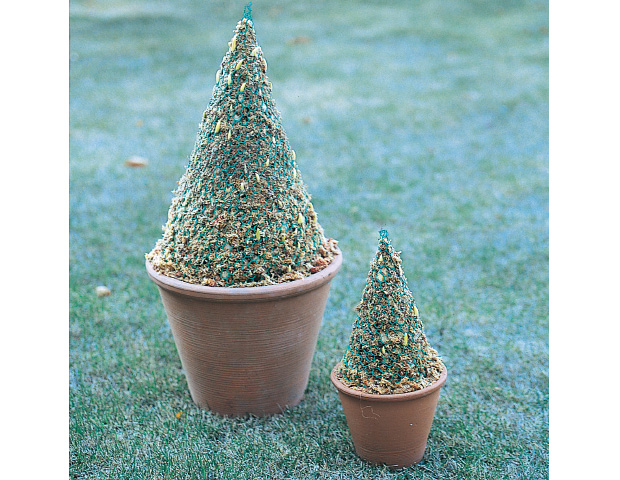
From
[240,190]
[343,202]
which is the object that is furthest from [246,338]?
[343,202]

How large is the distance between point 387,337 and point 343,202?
4016 mm

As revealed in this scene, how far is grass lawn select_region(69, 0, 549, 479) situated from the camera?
3395mm

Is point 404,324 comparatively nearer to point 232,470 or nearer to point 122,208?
point 232,470

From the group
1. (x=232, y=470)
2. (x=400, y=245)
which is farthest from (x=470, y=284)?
(x=232, y=470)

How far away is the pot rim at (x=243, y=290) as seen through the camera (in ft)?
10.5

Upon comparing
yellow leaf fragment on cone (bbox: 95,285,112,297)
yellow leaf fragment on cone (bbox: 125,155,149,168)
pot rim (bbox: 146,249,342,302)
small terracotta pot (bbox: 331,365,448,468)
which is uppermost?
yellow leaf fragment on cone (bbox: 125,155,149,168)

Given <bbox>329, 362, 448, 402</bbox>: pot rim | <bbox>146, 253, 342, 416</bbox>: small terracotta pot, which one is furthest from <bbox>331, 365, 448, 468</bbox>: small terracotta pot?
<bbox>146, 253, 342, 416</bbox>: small terracotta pot

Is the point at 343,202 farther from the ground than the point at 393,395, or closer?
farther from the ground

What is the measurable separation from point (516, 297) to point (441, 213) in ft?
5.83

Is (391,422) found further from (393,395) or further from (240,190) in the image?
(240,190)

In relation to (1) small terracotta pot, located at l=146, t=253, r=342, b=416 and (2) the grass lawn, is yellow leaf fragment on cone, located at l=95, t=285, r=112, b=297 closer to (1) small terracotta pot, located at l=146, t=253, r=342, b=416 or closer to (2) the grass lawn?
(2) the grass lawn

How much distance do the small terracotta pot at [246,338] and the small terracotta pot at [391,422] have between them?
16.0 inches

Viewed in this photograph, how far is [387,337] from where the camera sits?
3.01m

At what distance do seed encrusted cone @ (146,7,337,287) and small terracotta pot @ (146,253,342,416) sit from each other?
88mm
